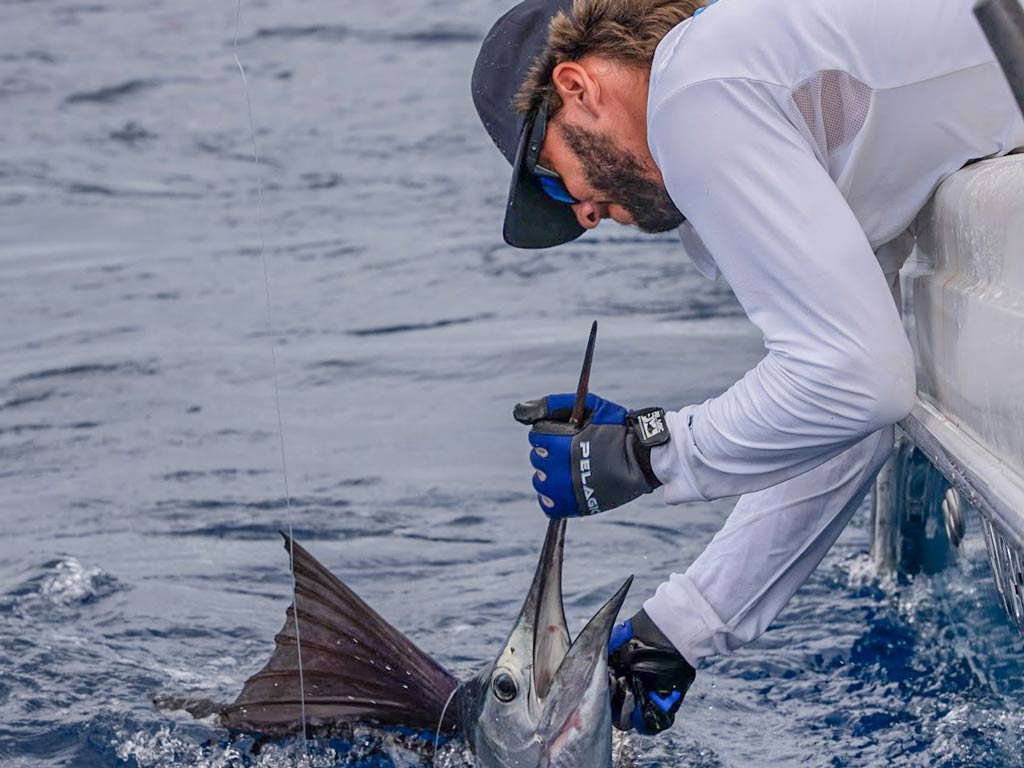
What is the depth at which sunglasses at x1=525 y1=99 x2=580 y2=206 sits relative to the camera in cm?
261

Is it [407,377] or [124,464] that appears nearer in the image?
[124,464]

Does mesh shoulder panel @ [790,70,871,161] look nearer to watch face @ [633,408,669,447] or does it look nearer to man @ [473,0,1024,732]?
man @ [473,0,1024,732]

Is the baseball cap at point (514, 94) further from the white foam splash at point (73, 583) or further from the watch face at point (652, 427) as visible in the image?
the white foam splash at point (73, 583)

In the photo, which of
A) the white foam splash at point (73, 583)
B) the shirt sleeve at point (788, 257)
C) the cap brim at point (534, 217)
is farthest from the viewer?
the white foam splash at point (73, 583)

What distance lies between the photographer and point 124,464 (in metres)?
5.20

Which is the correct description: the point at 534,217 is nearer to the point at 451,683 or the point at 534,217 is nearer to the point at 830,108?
the point at 830,108

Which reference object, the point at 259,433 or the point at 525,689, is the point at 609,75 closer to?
the point at 525,689

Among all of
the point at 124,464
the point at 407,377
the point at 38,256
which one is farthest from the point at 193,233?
the point at 124,464

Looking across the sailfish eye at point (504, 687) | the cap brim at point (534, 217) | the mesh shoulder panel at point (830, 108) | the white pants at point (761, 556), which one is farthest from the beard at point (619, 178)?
the sailfish eye at point (504, 687)

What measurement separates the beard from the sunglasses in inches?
1.6

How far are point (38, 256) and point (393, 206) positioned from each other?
2.18 metres

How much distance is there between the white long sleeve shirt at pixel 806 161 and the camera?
2.28 meters

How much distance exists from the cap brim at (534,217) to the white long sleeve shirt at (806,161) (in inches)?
17.0

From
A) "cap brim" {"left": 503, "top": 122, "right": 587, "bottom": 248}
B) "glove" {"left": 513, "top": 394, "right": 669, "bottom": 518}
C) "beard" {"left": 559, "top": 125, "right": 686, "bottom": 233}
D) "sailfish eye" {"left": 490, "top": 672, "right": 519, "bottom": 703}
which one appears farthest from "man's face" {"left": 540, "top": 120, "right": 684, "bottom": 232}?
"sailfish eye" {"left": 490, "top": 672, "right": 519, "bottom": 703}
